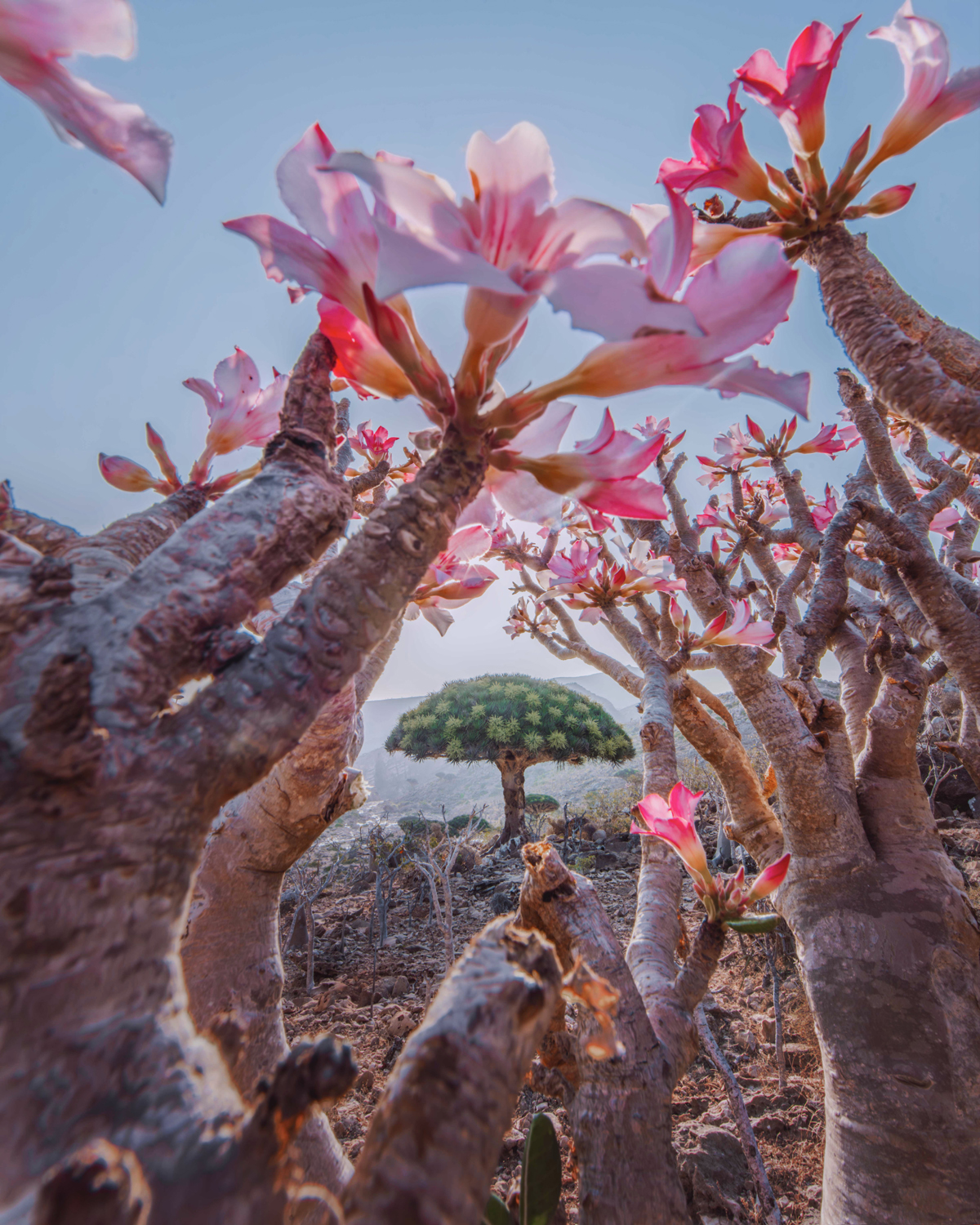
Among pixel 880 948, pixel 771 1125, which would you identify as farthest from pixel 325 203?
pixel 771 1125

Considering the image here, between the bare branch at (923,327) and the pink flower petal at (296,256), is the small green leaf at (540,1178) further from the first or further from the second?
the bare branch at (923,327)

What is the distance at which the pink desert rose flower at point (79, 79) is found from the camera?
399 mm

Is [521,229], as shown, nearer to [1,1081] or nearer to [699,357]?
[699,357]

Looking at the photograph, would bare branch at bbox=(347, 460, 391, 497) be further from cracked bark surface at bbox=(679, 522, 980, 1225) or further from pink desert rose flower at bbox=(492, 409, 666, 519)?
cracked bark surface at bbox=(679, 522, 980, 1225)

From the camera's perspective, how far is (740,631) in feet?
4.55

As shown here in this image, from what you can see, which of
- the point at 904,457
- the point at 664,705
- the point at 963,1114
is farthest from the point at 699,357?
the point at 904,457

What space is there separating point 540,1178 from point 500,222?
1327 mm

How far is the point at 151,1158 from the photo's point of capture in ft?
0.83

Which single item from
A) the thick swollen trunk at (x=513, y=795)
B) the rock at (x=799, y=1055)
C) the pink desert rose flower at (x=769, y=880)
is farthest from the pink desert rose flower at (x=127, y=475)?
the thick swollen trunk at (x=513, y=795)

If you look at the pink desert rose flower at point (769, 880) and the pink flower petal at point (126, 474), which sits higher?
the pink flower petal at point (126, 474)

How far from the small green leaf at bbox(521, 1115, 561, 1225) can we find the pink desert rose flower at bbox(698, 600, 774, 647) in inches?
43.2

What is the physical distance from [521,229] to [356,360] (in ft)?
0.64

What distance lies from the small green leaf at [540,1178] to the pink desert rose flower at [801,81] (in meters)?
1.69

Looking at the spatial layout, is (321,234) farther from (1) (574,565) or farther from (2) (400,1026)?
(2) (400,1026)
